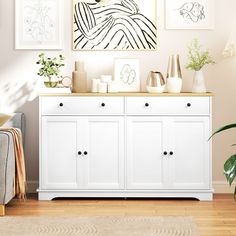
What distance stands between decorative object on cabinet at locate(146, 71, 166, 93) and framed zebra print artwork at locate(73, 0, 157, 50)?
0.38 metres

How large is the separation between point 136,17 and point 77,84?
0.79 metres

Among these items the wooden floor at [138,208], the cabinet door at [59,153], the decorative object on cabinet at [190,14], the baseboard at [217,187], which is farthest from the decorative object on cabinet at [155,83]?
the baseboard at [217,187]

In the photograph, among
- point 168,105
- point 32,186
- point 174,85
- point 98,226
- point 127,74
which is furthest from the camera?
point 32,186

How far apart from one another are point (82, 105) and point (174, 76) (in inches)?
30.7

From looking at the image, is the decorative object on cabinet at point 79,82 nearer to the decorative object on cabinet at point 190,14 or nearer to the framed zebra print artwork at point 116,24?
the framed zebra print artwork at point 116,24

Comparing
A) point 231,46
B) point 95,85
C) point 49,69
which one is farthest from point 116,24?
point 231,46

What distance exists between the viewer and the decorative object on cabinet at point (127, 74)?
504 cm

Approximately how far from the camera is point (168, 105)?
4.69 meters

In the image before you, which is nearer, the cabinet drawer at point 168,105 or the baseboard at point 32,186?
the cabinet drawer at point 168,105

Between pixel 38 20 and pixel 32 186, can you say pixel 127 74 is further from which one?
pixel 32 186

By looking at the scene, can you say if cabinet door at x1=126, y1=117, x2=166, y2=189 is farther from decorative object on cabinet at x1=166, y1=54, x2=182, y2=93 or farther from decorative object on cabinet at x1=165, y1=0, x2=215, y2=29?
decorative object on cabinet at x1=165, y1=0, x2=215, y2=29

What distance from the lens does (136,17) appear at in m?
5.09

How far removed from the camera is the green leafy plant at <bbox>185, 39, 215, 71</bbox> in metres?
4.88

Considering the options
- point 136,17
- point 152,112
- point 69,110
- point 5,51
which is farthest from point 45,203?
point 136,17
